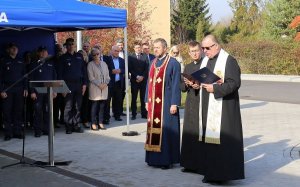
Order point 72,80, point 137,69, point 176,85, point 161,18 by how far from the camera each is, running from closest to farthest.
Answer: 1. point 176,85
2. point 72,80
3. point 137,69
4. point 161,18

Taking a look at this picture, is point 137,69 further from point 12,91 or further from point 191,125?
point 191,125

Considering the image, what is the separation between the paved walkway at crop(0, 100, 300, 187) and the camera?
8.02 m

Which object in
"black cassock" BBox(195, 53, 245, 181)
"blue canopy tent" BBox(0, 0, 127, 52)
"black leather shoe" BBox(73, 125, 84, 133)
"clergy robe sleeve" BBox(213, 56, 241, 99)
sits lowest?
"black leather shoe" BBox(73, 125, 84, 133)

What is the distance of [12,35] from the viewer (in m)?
13.7

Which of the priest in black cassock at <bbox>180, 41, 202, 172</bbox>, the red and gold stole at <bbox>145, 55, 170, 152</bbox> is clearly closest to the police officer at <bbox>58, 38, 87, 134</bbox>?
the red and gold stole at <bbox>145, 55, 170, 152</bbox>

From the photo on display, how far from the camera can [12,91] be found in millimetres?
11633

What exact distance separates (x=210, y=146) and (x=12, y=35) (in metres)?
7.68

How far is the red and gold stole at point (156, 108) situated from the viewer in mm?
8797

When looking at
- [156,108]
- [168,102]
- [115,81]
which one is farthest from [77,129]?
[168,102]

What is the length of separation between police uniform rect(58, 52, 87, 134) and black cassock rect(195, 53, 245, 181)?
542 cm

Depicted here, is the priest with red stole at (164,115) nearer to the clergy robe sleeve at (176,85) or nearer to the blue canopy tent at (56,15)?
the clergy robe sleeve at (176,85)

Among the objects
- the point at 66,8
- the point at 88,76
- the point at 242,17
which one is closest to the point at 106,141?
the point at 88,76

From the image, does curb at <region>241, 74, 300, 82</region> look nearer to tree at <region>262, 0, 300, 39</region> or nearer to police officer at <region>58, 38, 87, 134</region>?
tree at <region>262, 0, 300, 39</region>

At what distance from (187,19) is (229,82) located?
58182 millimetres
